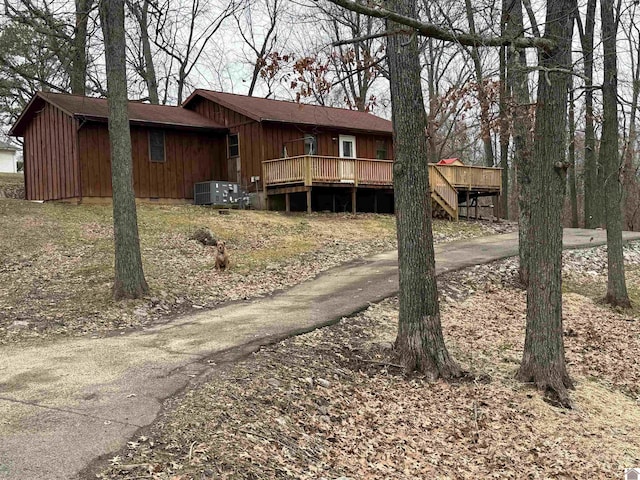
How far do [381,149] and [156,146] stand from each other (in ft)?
34.2

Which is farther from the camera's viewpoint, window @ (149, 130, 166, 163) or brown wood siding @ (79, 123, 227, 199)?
window @ (149, 130, 166, 163)

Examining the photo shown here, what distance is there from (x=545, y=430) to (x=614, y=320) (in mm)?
5782

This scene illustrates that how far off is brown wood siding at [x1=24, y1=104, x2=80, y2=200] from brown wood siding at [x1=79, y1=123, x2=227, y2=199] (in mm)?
467

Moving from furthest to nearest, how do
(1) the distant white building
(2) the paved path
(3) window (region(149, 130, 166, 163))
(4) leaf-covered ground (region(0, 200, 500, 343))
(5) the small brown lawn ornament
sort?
(1) the distant white building → (3) window (region(149, 130, 166, 163)) → (5) the small brown lawn ornament → (4) leaf-covered ground (region(0, 200, 500, 343)) → (2) the paved path

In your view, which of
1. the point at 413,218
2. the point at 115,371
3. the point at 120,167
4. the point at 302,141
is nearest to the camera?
the point at 115,371

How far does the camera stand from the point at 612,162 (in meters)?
11.7

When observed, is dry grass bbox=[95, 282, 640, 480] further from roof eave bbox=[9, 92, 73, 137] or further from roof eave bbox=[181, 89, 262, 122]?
roof eave bbox=[9, 92, 73, 137]

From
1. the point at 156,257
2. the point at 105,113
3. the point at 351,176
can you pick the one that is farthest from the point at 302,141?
the point at 156,257

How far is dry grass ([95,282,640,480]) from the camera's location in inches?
166

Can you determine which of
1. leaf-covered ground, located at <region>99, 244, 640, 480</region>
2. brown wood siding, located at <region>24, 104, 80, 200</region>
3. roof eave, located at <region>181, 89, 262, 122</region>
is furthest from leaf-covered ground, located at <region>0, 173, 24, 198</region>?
leaf-covered ground, located at <region>99, 244, 640, 480</region>

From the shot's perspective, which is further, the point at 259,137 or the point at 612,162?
the point at 259,137

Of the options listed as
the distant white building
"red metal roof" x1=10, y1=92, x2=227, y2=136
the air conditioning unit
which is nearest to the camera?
"red metal roof" x1=10, y1=92, x2=227, y2=136

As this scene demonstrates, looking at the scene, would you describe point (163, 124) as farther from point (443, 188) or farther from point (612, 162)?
point (612, 162)

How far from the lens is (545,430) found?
18.8ft
